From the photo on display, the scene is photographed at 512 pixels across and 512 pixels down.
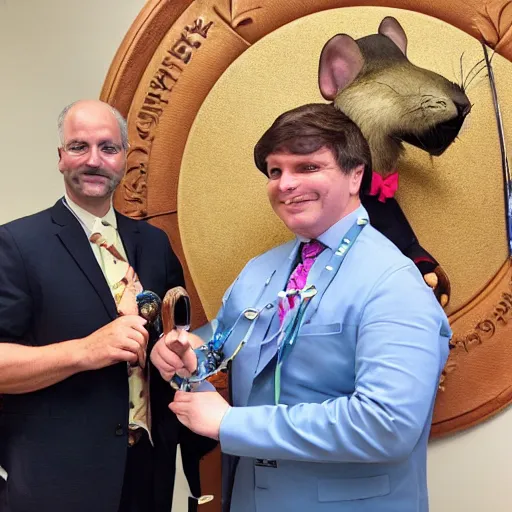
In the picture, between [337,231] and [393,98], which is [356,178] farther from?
[393,98]

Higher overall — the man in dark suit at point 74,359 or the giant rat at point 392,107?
the giant rat at point 392,107

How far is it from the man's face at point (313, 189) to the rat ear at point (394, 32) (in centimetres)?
61

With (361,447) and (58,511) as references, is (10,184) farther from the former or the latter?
(361,447)

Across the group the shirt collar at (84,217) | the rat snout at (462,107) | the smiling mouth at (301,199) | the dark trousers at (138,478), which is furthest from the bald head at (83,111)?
the rat snout at (462,107)

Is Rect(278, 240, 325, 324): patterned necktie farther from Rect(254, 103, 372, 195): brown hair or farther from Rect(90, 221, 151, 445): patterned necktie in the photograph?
Rect(90, 221, 151, 445): patterned necktie

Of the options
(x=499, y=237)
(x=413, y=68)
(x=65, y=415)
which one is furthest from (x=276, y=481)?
(x=413, y=68)

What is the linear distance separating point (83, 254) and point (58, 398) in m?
0.29

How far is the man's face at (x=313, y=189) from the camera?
1062mm

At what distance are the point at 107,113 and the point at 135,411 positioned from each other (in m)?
0.63

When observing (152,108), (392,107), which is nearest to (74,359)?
(152,108)

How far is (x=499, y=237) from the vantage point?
1540 millimetres

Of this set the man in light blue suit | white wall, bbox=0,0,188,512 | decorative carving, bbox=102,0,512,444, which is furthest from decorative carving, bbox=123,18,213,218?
the man in light blue suit

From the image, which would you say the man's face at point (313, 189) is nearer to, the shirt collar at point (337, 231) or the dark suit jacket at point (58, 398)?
the shirt collar at point (337, 231)

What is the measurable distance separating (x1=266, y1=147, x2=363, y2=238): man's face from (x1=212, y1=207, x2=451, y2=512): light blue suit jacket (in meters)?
0.03
